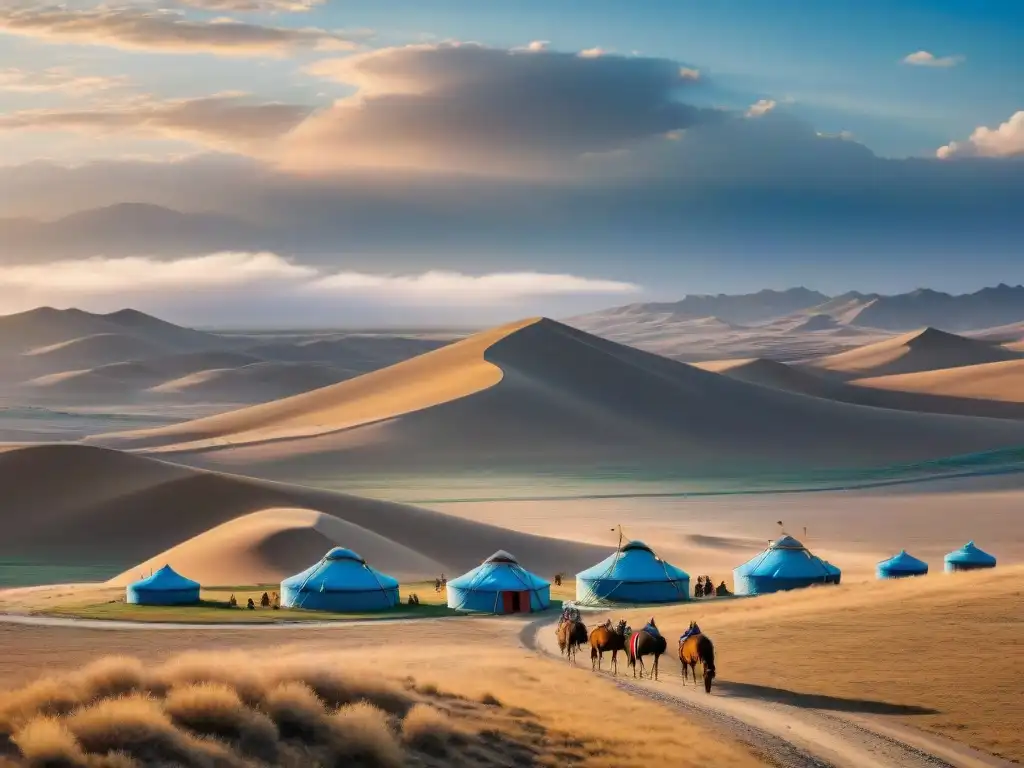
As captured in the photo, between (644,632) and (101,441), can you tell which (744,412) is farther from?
(644,632)

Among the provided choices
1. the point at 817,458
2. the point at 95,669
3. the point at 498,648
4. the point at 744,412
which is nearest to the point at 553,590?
the point at 498,648

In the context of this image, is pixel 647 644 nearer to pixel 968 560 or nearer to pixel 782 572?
pixel 782 572

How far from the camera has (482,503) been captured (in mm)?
102250

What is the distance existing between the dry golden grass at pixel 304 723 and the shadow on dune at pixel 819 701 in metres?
3.81

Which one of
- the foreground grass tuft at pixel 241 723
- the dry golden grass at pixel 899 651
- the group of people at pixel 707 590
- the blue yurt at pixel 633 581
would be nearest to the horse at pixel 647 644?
the dry golden grass at pixel 899 651

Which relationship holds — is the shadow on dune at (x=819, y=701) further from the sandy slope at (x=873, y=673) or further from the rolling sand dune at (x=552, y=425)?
the rolling sand dune at (x=552, y=425)

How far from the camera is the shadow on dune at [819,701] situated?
27688mm

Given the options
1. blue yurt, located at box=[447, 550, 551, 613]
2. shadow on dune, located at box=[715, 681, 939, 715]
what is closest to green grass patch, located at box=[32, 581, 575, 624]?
blue yurt, located at box=[447, 550, 551, 613]

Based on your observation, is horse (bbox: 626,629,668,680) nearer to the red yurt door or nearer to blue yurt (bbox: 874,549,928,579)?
the red yurt door

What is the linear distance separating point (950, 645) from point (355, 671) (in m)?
14.7

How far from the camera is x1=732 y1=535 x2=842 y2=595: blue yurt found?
182 feet

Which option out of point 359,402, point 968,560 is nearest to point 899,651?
point 968,560

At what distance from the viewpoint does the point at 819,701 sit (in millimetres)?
28859

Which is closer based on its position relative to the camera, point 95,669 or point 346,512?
point 95,669
